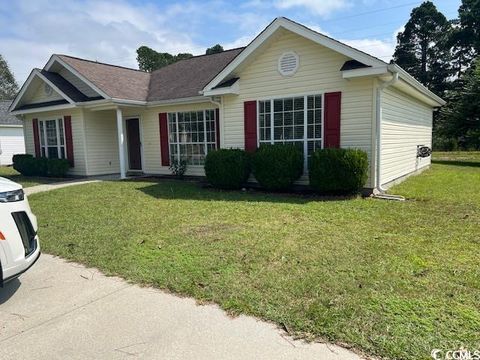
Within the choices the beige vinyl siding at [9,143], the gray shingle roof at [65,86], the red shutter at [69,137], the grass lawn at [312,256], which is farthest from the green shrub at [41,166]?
the beige vinyl siding at [9,143]

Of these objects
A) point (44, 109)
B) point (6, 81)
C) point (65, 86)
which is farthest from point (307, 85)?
point (6, 81)

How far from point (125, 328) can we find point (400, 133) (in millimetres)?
10017

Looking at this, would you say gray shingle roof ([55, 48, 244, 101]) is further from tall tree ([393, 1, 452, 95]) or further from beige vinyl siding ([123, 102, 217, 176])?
tall tree ([393, 1, 452, 95])

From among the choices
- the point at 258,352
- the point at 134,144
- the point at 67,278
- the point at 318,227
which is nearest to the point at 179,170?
the point at 134,144

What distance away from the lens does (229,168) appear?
9.69m

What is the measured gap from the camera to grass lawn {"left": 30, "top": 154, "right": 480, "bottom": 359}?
2.79m

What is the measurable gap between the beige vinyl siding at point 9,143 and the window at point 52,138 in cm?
1056

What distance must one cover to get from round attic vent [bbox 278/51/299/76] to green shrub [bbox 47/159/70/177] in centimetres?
957

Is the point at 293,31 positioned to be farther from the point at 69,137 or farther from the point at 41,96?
the point at 41,96

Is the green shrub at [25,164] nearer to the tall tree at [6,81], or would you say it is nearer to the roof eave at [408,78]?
the roof eave at [408,78]

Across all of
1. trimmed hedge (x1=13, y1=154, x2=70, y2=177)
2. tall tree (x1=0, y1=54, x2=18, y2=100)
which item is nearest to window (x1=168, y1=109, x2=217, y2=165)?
trimmed hedge (x1=13, y1=154, x2=70, y2=177)

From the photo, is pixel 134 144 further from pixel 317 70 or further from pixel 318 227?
pixel 318 227

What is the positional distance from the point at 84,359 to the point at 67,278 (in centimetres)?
168

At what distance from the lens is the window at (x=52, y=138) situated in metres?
14.8
